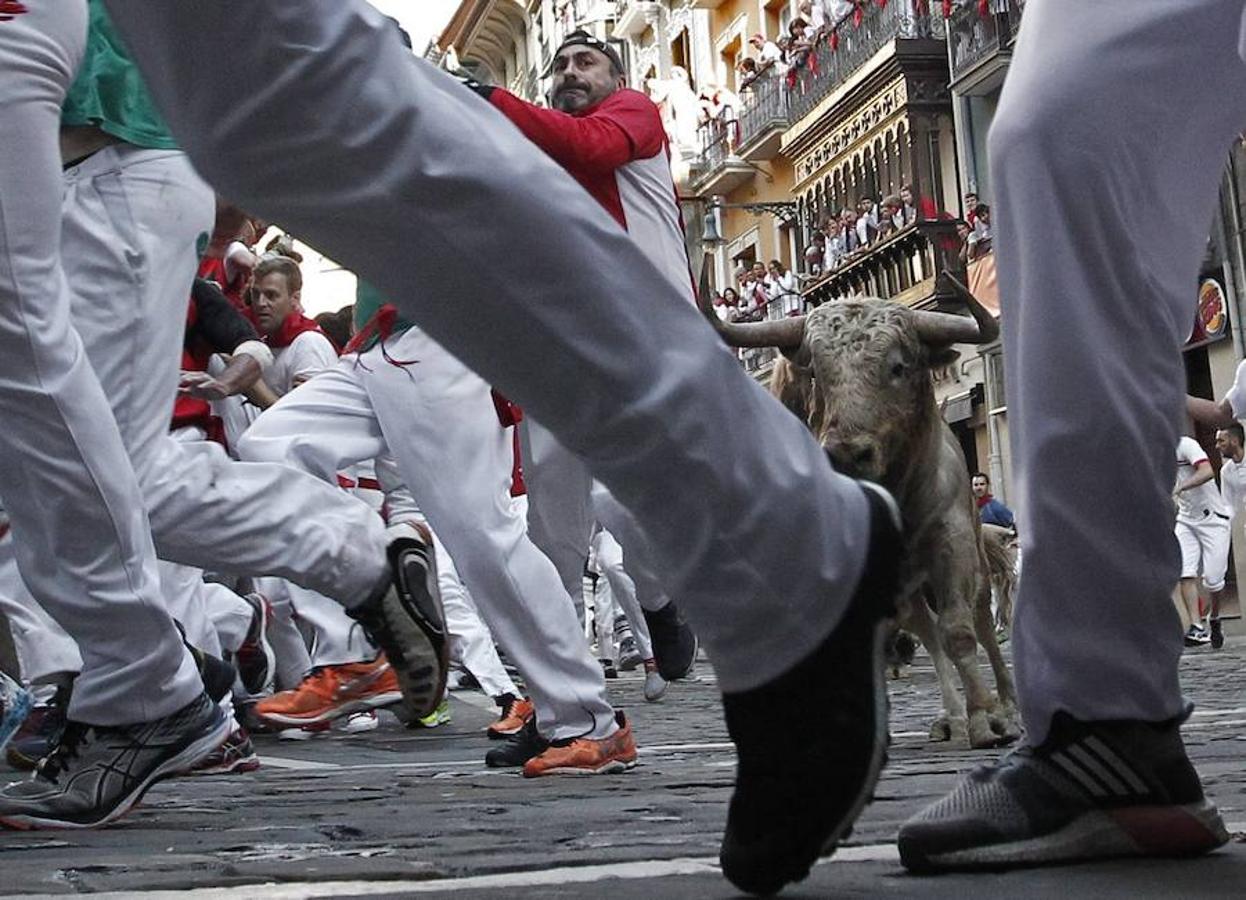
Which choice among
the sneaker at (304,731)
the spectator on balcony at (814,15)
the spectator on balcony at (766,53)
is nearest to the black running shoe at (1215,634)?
the sneaker at (304,731)

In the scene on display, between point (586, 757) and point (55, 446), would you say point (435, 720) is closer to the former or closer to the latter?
point (586, 757)

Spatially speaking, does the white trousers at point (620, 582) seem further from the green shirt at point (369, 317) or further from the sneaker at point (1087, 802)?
the sneaker at point (1087, 802)

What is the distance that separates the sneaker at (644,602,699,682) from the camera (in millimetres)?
9922

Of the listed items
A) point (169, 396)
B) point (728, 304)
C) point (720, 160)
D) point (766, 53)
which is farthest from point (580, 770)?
point (720, 160)

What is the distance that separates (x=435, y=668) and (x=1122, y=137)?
269 cm

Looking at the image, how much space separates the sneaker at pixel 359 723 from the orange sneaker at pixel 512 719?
0.51 meters

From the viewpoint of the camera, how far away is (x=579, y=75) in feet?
21.3

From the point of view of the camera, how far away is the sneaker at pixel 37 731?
6000 millimetres

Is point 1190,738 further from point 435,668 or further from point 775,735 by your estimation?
point 775,735

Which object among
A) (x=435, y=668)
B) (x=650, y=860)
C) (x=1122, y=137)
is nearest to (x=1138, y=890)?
(x=650, y=860)

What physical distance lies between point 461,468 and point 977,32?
1204 inches

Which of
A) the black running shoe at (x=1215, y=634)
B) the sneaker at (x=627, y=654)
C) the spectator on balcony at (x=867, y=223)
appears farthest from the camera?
the spectator on balcony at (x=867, y=223)

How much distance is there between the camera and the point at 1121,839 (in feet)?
8.16

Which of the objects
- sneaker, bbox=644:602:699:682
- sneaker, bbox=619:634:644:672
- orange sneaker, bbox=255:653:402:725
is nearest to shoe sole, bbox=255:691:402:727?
orange sneaker, bbox=255:653:402:725
